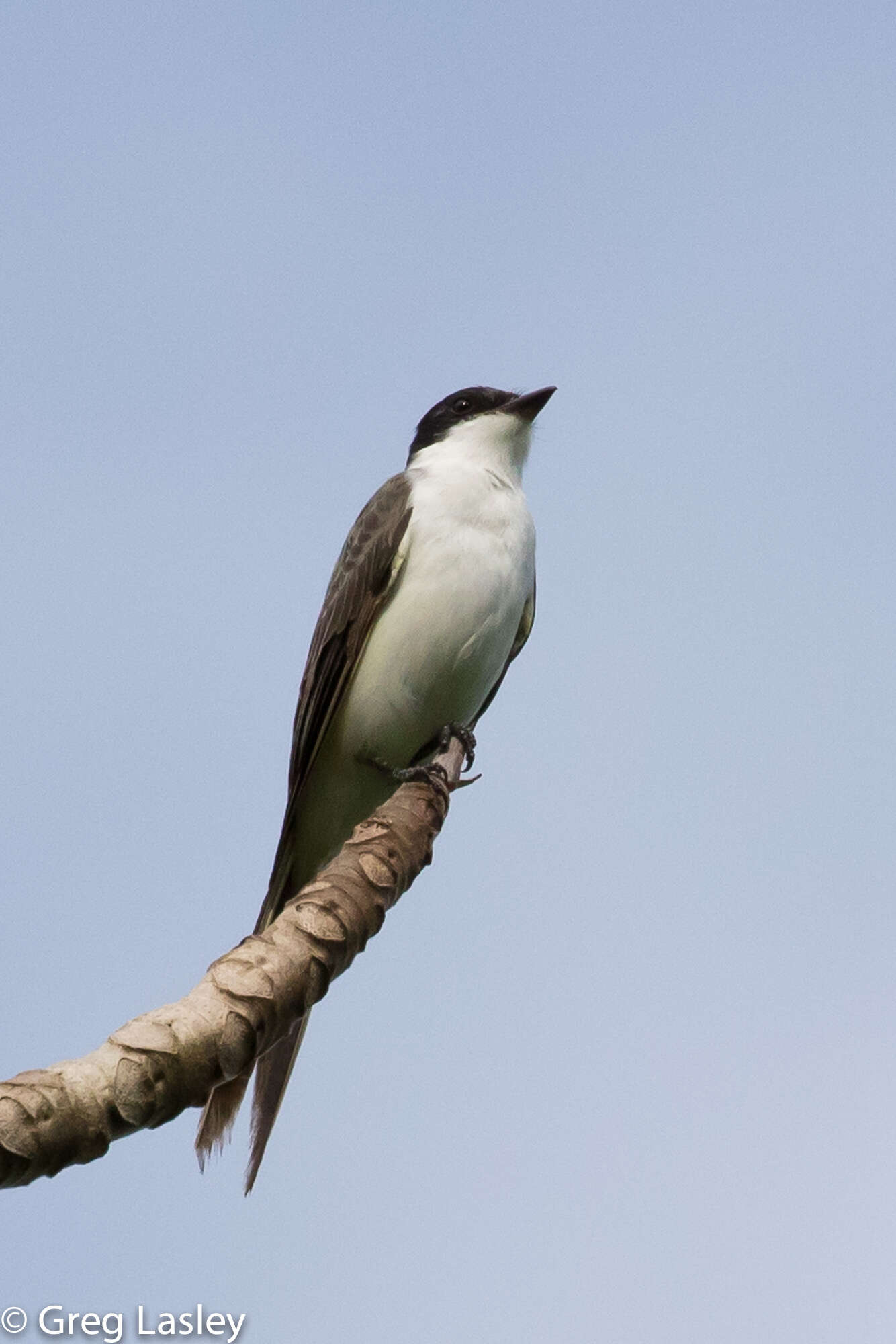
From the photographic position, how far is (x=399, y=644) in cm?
722

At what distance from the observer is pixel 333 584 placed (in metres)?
7.70

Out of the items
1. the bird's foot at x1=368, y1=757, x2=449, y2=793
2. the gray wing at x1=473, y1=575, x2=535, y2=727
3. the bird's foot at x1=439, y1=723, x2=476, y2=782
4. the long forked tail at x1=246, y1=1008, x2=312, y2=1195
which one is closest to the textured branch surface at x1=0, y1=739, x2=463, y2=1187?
the bird's foot at x1=368, y1=757, x2=449, y2=793

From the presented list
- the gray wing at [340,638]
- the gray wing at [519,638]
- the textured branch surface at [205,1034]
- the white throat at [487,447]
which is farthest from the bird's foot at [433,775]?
the white throat at [487,447]

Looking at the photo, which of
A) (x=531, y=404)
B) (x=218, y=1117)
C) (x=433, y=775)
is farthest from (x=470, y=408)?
(x=218, y=1117)

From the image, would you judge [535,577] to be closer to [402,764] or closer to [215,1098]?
[402,764]

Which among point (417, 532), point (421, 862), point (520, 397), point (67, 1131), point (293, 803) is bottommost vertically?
point (67, 1131)

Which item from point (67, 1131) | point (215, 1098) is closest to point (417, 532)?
point (215, 1098)

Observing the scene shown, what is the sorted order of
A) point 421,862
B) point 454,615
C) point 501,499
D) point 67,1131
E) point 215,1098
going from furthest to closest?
point 501,499
point 454,615
point 421,862
point 215,1098
point 67,1131

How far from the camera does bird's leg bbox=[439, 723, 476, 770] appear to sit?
7096mm

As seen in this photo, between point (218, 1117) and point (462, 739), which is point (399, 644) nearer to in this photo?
point (462, 739)

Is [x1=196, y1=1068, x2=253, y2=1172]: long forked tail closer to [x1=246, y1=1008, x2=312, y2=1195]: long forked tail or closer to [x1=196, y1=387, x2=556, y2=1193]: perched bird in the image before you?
[x1=246, y1=1008, x2=312, y2=1195]: long forked tail

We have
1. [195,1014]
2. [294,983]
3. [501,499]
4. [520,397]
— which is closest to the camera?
[195,1014]

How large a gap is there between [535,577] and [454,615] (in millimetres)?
1047

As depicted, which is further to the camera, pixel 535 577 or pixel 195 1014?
pixel 535 577
